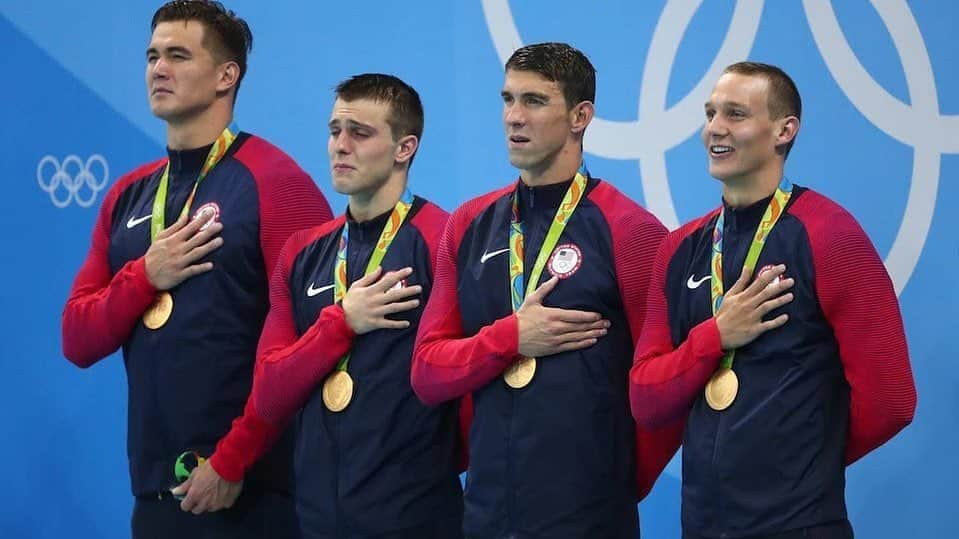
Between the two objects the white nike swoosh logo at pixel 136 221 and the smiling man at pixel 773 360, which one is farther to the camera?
the white nike swoosh logo at pixel 136 221

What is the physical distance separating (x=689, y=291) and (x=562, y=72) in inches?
27.0

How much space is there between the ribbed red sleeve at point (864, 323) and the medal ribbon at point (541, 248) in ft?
2.17

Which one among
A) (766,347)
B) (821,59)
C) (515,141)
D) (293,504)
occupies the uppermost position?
(821,59)

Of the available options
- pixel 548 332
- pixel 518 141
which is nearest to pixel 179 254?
pixel 518 141

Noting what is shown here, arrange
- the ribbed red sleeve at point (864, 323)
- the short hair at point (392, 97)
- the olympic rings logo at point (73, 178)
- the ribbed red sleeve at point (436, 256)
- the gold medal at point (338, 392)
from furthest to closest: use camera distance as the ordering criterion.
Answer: the olympic rings logo at point (73, 178), the short hair at point (392, 97), the ribbed red sleeve at point (436, 256), the gold medal at point (338, 392), the ribbed red sleeve at point (864, 323)

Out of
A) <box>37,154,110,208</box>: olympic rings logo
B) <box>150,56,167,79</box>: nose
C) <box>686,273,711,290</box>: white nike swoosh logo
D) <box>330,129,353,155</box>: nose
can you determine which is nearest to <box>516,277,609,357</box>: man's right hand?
<box>686,273,711,290</box>: white nike swoosh logo

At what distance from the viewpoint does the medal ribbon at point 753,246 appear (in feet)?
12.4

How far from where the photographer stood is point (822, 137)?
4906mm

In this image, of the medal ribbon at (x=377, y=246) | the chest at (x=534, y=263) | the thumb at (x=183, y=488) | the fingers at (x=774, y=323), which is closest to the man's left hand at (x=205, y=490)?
the thumb at (x=183, y=488)

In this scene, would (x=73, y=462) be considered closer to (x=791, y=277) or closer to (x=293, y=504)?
(x=293, y=504)

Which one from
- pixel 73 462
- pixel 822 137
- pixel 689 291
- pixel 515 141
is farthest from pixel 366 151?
pixel 73 462

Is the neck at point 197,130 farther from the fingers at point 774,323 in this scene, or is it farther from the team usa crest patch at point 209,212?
the fingers at point 774,323

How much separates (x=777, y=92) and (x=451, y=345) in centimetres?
103

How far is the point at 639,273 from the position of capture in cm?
398
